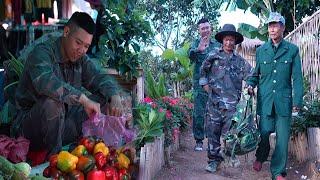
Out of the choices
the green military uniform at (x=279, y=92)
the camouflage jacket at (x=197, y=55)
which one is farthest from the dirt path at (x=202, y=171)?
the camouflage jacket at (x=197, y=55)

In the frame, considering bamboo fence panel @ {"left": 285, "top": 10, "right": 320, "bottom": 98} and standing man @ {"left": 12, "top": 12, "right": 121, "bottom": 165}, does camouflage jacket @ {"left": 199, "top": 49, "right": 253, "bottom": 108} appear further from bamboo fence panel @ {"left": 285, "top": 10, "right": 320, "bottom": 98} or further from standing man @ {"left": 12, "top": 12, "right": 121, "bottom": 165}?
bamboo fence panel @ {"left": 285, "top": 10, "right": 320, "bottom": 98}

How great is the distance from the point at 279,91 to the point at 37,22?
170 inches

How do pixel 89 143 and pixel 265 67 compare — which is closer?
pixel 89 143

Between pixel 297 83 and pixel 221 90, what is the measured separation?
868 mm

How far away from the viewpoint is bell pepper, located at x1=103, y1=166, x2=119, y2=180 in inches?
137

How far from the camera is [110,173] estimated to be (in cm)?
349

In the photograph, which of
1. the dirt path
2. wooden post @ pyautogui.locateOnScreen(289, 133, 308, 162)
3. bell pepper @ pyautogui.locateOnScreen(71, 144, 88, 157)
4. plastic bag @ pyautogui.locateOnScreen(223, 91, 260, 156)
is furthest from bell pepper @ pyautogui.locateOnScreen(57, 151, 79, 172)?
wooden post @ pyautogui.locateOnScreen(289, 133, 308, 162)

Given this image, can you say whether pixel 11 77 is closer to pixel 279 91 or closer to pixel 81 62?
pixel 81 62

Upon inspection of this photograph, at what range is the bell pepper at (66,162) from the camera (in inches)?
127

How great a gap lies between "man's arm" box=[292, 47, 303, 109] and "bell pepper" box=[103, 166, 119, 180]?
7.54 feet

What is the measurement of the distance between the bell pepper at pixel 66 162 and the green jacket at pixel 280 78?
2655mm

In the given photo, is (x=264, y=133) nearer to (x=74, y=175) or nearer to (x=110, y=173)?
(x=110, y=173)

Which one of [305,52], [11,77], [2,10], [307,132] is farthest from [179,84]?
[11,77]

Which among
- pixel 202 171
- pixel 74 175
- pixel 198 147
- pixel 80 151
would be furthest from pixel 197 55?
pixel 74 175
